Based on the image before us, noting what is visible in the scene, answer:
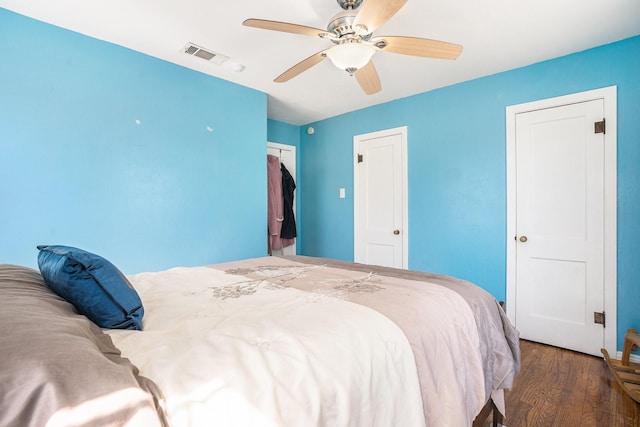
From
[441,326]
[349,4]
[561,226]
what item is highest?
[349,4]

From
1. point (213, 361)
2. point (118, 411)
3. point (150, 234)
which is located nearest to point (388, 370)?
point (213, 361)

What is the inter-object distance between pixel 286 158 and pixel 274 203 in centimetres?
75

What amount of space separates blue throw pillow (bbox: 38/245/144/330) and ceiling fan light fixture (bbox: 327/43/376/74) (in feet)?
4.99

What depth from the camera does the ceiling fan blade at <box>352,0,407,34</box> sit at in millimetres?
1366

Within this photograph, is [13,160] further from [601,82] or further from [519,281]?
[601,82]

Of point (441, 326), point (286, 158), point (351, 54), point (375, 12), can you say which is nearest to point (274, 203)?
point (286, 158)

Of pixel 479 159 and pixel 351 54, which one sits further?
pixel 479 159

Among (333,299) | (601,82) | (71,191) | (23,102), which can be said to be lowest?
(333,299)

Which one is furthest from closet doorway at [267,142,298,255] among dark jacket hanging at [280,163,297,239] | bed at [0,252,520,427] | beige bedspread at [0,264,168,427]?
beige bedspread at [0,264,168,427]

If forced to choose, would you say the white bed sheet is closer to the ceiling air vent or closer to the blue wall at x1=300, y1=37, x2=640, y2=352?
the ceiling air vent

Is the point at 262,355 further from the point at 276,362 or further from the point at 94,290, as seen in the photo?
the point at 94,290

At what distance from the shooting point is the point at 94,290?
2.98ft

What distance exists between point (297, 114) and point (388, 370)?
142 inches

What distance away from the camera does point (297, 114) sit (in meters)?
4.01
